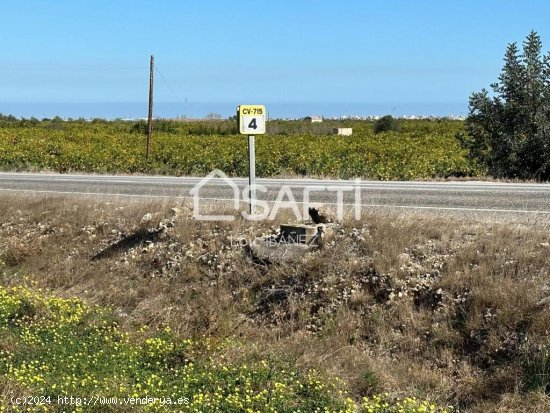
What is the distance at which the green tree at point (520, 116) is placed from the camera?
15.9m

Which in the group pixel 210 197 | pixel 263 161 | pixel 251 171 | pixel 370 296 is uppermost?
pixel 263 161

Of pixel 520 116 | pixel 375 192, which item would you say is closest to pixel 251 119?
pixel 375 192

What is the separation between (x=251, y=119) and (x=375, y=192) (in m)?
5.32

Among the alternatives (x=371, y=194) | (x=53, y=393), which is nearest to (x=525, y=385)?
(x=53, y=393)

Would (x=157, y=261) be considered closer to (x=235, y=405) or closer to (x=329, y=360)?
(x=329, y=360)

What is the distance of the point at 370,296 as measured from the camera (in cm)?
705

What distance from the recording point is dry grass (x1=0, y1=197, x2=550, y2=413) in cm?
585

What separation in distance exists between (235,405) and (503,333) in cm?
284

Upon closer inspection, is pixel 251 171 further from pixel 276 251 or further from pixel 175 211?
pixel 175 211

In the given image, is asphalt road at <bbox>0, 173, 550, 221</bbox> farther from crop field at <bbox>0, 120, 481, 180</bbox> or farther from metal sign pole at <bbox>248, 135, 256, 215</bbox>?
crop field at <bbox>0, 120, 481, 180</bbox>

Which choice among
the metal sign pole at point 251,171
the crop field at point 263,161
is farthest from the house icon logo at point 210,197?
the crop field at point 263,161

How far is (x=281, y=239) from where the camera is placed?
8.21 m

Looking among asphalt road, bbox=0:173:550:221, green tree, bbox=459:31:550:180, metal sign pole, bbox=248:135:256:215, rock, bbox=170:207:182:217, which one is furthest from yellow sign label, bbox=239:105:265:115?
green tree, bbox=459:31:550:180

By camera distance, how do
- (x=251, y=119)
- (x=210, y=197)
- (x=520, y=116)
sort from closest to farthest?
(x=251, y=119), (x=210, y=197), (x=520, y=116)
